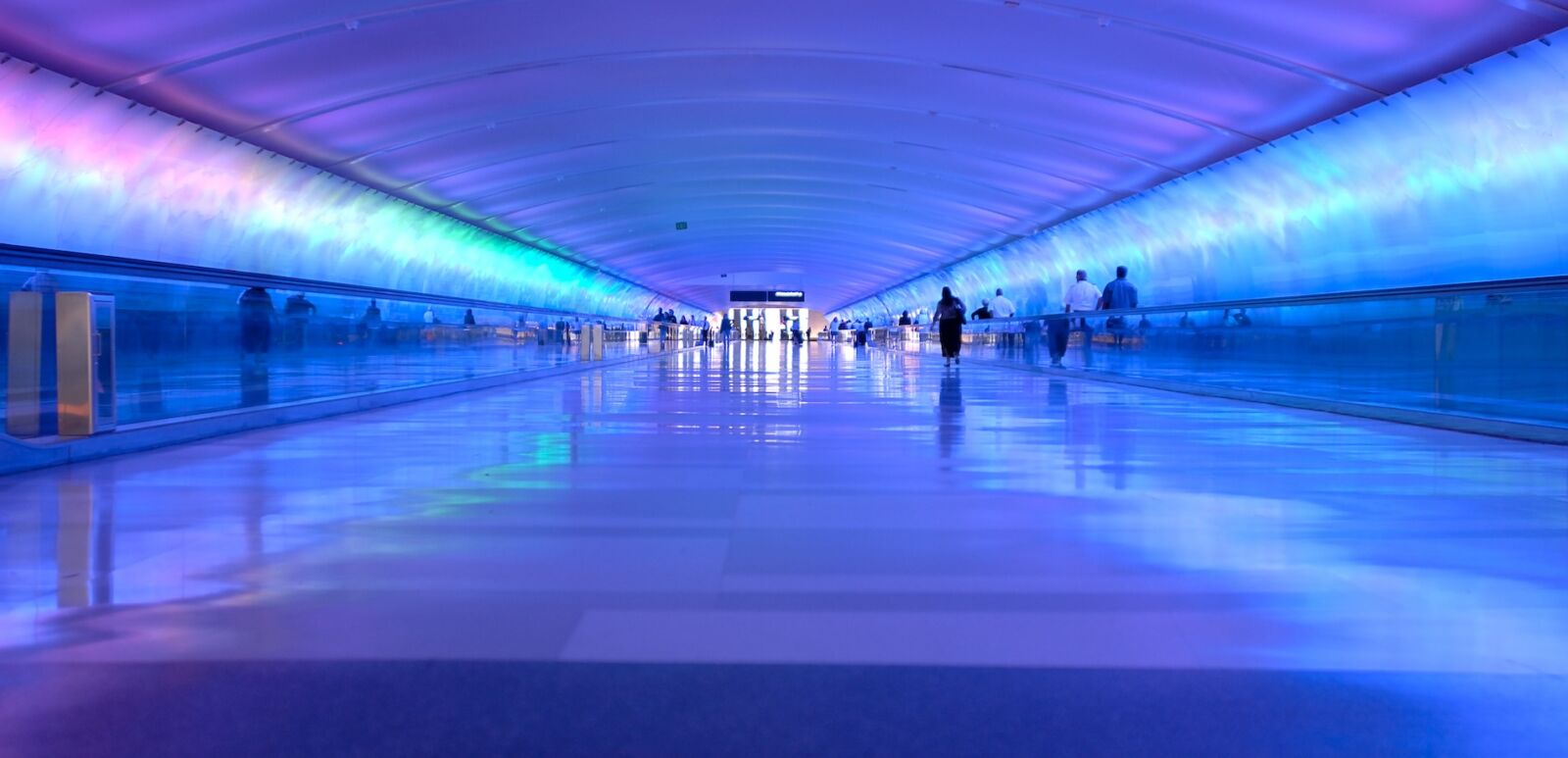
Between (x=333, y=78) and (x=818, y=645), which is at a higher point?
(x=333, y=78)

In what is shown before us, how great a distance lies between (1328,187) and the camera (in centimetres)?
1920

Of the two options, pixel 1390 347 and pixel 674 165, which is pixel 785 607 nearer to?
pixel 1390 347

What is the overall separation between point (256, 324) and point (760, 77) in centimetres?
1204

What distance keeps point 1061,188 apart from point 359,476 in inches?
928

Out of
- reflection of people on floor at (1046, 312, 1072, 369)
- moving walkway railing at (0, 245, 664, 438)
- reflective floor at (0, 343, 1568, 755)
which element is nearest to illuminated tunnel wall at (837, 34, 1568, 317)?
reflection of people on floor at (1046, 312, 1072, 369)

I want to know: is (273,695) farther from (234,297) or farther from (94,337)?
(234,297)

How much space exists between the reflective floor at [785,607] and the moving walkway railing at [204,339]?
759 mm

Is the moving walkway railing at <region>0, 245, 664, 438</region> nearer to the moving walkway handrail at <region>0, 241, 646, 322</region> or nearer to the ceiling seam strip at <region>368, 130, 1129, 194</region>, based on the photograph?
the moving walkway handrail at <region>0, 241, 646, 322</region>

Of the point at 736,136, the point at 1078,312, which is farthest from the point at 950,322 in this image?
the point at 736,136

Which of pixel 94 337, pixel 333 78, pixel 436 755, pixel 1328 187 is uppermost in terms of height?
pixel 333 78

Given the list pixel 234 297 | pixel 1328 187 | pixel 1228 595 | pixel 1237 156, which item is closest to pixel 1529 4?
pixel 1328 187

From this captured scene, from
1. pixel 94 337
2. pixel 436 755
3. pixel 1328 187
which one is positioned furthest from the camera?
pixel 1328 187

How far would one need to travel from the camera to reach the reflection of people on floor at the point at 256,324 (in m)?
8.83

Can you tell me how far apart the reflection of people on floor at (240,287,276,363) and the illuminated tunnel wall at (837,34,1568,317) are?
12755mm
